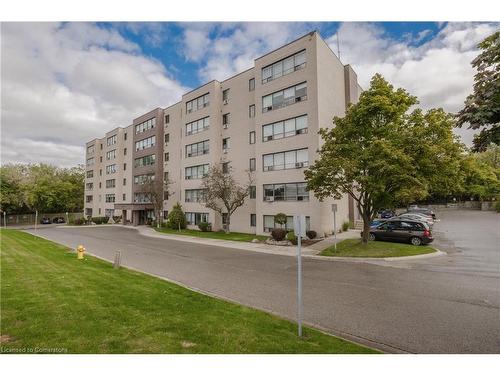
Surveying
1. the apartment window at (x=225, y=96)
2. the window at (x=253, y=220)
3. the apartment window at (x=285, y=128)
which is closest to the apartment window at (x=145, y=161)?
the apartment window at (x=225, y=96)

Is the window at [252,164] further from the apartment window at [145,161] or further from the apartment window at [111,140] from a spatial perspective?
the apartment window at [111,140]

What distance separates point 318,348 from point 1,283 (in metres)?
9.88

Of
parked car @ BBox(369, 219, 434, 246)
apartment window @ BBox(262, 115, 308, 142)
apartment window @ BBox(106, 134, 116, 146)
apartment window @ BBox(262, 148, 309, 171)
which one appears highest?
apartment window @ BBox(106, 134, 116, 146)

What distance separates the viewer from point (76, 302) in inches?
295

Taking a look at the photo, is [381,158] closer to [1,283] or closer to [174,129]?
[1,283]

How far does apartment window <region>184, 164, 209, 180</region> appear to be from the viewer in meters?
35.3

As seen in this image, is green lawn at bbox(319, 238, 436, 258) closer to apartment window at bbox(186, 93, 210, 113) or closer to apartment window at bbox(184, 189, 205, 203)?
apartment window at bbox(184, 189, 205, 203)

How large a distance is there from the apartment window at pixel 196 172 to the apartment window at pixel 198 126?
4743 mm

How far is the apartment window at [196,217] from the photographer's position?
3484 cm

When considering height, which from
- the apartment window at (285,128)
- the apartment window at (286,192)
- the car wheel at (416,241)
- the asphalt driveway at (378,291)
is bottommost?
the asphalt driveway at (378,291)

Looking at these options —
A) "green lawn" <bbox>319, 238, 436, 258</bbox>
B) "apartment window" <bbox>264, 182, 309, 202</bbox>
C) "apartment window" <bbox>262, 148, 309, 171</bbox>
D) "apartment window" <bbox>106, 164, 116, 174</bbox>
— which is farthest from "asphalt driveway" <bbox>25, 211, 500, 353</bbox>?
"apartment window" <bbox>106, 164, 116, 174</bbox>

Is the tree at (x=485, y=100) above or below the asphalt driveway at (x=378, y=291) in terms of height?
above

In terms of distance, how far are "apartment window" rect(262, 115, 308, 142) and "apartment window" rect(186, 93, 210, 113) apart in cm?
1155

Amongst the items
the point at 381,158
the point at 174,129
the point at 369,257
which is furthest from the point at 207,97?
the point at 369,257
